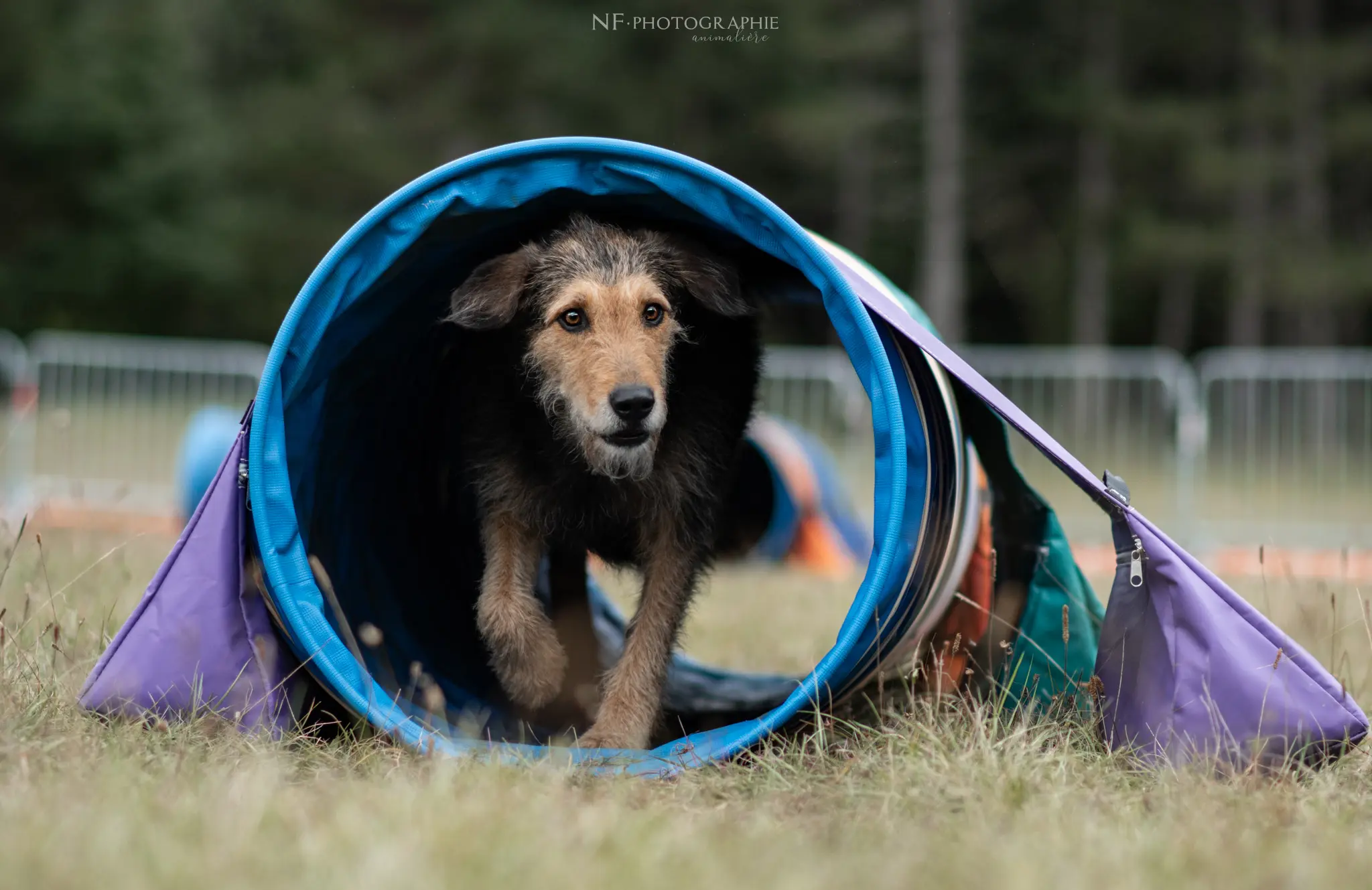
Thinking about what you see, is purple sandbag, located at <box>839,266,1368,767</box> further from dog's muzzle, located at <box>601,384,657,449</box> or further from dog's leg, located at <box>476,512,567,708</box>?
dog's leg, located at <box>476,512,567,708</box>

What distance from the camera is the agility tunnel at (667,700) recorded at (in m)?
2.92

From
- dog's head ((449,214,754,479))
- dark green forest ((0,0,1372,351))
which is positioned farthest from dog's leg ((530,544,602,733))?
dark green forest ((0,0,1372,351))

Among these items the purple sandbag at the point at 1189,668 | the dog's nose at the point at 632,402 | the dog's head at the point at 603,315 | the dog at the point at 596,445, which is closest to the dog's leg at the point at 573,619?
the dog at the point at 596,445

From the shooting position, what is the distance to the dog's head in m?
3.36

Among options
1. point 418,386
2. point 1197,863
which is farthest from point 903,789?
point 418,386

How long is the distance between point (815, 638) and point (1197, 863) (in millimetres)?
3169

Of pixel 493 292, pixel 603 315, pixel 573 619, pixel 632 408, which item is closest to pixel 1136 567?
pixel 632 408

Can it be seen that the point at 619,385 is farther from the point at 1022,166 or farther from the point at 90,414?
the point at 1022,166

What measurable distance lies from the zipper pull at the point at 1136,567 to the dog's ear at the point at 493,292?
69.9 inches

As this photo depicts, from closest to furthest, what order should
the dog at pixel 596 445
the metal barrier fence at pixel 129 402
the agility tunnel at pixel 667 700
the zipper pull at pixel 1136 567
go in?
1. the agility tunnel at pixel 667 700
2. the zipper pull at pixel 1136 567
3. the dog at pixel 596 445
4. the metal barrier fence at pixel 129 402

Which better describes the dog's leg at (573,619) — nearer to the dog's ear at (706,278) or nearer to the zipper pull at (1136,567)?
the dog's ear at (706,278)

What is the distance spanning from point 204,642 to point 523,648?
2.91ft

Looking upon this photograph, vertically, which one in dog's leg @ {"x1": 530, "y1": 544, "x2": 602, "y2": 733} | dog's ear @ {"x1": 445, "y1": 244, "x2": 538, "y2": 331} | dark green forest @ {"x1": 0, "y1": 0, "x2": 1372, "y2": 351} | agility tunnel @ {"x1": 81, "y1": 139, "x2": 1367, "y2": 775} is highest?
dark green forest @ {"x1": 0, "y1": 0, "x2": 1372, "y2": 351}

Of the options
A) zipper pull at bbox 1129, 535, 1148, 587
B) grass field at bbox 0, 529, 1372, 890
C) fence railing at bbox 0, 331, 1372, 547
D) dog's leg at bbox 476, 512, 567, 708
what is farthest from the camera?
fence railing at bbox 0, 331, 1372, 547
